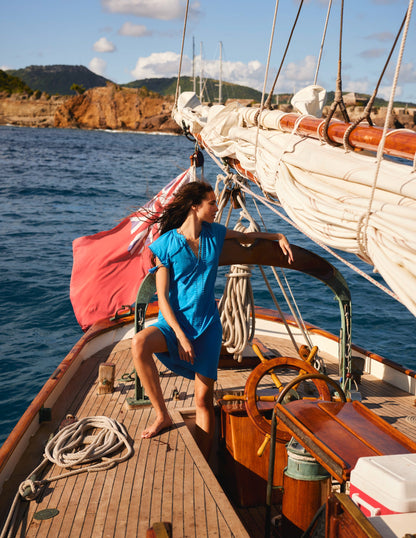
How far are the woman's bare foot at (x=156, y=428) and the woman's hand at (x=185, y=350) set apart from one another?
0.50 meters

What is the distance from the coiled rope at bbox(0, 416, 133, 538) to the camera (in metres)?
2.84

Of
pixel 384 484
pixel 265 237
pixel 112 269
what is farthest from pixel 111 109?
pixel 384 484

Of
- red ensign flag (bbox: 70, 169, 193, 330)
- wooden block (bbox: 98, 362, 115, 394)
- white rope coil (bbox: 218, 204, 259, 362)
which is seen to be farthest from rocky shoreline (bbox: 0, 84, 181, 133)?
wooden block (bbox: 98, 362, 115, 394)

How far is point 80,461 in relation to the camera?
3.00 meters

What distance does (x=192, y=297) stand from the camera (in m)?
3.12

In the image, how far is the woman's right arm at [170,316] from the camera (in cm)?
301

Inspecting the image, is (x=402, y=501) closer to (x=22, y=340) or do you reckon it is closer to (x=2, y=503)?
(x=2, y=503)

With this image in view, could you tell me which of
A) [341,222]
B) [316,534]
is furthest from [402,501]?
[341,222]

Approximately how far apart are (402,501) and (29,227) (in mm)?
15593

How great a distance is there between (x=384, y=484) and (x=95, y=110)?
102681 mm

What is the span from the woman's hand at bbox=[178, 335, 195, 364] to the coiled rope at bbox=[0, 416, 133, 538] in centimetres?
61

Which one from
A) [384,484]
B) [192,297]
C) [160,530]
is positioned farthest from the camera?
[192,297]

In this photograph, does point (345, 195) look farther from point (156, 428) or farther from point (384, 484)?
point (156, 428)

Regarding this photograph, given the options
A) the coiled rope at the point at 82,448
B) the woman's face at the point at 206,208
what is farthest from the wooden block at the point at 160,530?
the woman's face at the point at 206,208
